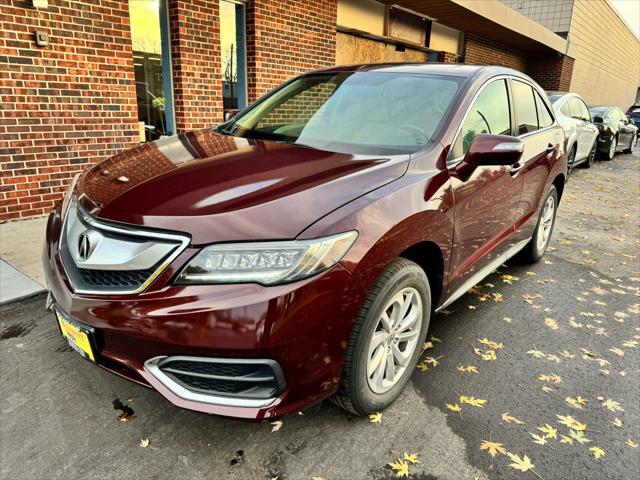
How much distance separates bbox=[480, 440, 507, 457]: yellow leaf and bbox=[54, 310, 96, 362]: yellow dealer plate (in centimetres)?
182

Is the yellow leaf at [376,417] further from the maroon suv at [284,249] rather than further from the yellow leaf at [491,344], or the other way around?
the yellow leaf at [491,344]

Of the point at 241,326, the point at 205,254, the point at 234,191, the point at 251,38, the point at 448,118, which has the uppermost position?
the point at 251,38

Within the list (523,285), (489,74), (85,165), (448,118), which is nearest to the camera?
(448,118)

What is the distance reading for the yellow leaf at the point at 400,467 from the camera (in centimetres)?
208

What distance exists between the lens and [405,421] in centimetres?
241

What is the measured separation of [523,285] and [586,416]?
6.18 ft

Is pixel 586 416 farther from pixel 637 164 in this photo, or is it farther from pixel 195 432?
pixel 637 164

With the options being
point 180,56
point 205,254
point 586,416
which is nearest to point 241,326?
point 205,254

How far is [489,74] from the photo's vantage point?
322cm

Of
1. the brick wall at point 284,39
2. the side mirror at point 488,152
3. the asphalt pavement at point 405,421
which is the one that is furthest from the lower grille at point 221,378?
the brick wall at point 284,39

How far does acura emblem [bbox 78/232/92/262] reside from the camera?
6.62 feet

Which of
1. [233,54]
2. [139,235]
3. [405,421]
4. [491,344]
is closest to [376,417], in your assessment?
[405,421]

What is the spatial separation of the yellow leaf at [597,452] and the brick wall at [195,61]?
5955mm

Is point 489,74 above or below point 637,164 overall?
above
